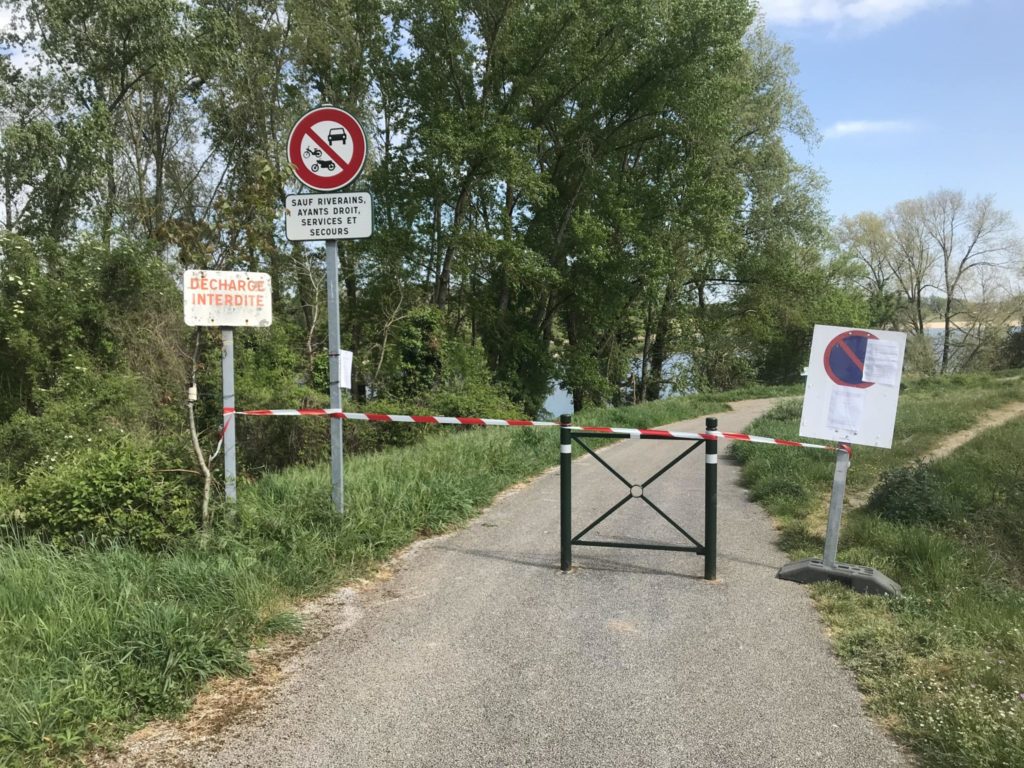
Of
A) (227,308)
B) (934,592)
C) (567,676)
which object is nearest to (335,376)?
(227,308)

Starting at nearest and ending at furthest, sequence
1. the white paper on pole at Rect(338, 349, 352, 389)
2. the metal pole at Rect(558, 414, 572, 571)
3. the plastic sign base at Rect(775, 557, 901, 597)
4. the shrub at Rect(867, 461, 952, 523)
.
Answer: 1. the plastic sign base at Rect(775, 557, 901, 597)
2. the metal pole at Rect(558, 414, 572, 571)
3. the white paper on pole at Rect(338, 349, 352, 389)
4. the shrub at Rect(867, 461, 952, 523)

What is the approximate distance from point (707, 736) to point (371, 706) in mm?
1556

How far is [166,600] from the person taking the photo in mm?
3723

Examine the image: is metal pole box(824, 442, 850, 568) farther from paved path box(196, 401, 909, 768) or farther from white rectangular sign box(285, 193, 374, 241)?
white rectangular sign box(285, 193, 374, 241)

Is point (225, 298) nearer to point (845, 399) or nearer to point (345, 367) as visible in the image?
point (345, 367)

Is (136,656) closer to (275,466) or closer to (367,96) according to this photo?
(275,466)

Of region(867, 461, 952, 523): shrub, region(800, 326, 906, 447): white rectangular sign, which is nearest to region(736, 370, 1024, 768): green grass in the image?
region(867, 461, 952, 523): shrub

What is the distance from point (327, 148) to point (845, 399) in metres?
4.53

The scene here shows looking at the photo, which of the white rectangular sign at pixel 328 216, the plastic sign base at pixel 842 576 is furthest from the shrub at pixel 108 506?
the plastic sign base at pixel 842 576

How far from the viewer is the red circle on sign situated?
5.40 m

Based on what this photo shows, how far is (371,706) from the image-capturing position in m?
3.20

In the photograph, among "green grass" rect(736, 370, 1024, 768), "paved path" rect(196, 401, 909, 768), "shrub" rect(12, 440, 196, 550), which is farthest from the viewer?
"shrub" rect(12, 440, 196, 550)

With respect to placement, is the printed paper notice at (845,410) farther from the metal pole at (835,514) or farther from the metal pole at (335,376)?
the metal pole at (335,376)

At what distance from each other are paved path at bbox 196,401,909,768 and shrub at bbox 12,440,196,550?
159 centimetres
